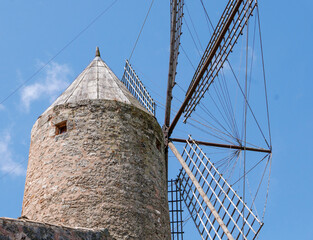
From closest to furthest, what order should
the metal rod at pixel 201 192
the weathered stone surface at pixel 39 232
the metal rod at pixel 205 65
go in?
the weathered stone surface at pixel 39 232, the metal rod at pixel 201 192, the metal rod at pixel 205 65

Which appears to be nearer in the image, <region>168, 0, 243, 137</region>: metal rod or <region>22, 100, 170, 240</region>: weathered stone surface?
<region>22, 100, 170, 240</region>: weathered stone surface

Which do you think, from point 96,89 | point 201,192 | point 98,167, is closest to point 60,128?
point 96,89

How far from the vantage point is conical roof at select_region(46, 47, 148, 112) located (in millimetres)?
6099

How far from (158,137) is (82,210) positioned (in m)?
1.56

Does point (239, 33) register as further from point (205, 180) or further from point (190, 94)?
point (205, 180)

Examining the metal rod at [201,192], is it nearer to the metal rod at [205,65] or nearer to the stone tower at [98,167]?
the metal rod at [205,65]

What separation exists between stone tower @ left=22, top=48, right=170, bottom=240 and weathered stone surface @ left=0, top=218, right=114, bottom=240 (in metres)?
0.62

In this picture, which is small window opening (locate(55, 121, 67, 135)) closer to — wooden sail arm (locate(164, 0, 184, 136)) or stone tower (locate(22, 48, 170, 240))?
stone tower (locate(22, 48, 170, 240))

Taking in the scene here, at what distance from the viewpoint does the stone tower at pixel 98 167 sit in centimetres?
514

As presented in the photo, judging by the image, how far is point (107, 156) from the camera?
5.49 meters

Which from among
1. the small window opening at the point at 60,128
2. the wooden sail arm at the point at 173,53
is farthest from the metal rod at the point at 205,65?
the small window opening at the point at 60,128

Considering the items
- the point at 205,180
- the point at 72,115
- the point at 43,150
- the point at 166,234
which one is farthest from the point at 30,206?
the point at 205,180

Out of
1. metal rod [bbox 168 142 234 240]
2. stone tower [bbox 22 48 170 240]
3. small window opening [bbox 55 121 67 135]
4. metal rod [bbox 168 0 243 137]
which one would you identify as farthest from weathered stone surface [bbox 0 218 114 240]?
metal rod [bbox 168 0 243 137]

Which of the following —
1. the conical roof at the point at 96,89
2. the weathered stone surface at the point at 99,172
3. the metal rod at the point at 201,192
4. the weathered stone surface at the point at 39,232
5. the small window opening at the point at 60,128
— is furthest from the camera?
the metal rod at the point at 201,192
